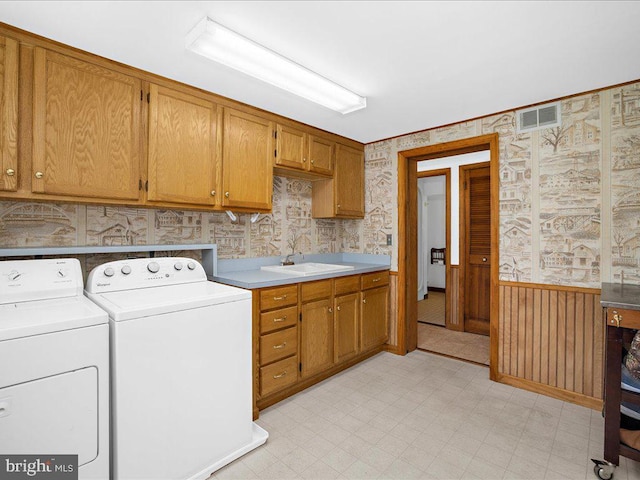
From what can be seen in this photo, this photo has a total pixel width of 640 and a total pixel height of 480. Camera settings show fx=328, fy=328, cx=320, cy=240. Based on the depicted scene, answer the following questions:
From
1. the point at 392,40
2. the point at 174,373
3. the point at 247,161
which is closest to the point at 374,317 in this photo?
the point at 247,161

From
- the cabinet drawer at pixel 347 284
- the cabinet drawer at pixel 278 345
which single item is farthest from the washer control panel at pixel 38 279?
the cabinet drawer at pixel 347 284

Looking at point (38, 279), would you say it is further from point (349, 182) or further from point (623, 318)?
point (623, 318)

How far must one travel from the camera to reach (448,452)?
6.42ft

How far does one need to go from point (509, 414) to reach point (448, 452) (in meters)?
0.73

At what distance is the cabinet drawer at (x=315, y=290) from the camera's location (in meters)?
2.69

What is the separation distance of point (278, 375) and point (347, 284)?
1.03 meters

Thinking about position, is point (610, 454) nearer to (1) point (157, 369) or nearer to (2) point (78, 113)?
(1) point (157, 369)

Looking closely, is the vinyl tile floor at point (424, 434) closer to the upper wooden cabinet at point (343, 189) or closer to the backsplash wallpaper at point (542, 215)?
the backsplash wallpaper at point (542, 215)

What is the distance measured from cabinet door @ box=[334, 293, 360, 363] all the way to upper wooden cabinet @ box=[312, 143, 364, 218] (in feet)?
3.08

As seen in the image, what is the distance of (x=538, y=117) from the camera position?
2678 mm

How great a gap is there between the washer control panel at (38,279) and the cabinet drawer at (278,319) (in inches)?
44.5

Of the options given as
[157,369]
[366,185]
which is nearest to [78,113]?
[157,369]

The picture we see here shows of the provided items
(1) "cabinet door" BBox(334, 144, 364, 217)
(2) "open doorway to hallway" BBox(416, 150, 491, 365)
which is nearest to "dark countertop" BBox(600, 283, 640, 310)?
(2) "open doorway to hallway" BBox(416, 150, 491, 365)

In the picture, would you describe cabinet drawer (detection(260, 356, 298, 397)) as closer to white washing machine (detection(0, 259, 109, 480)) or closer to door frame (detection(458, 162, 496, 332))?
white washing machine (detection(0, 259, 109, 480))
